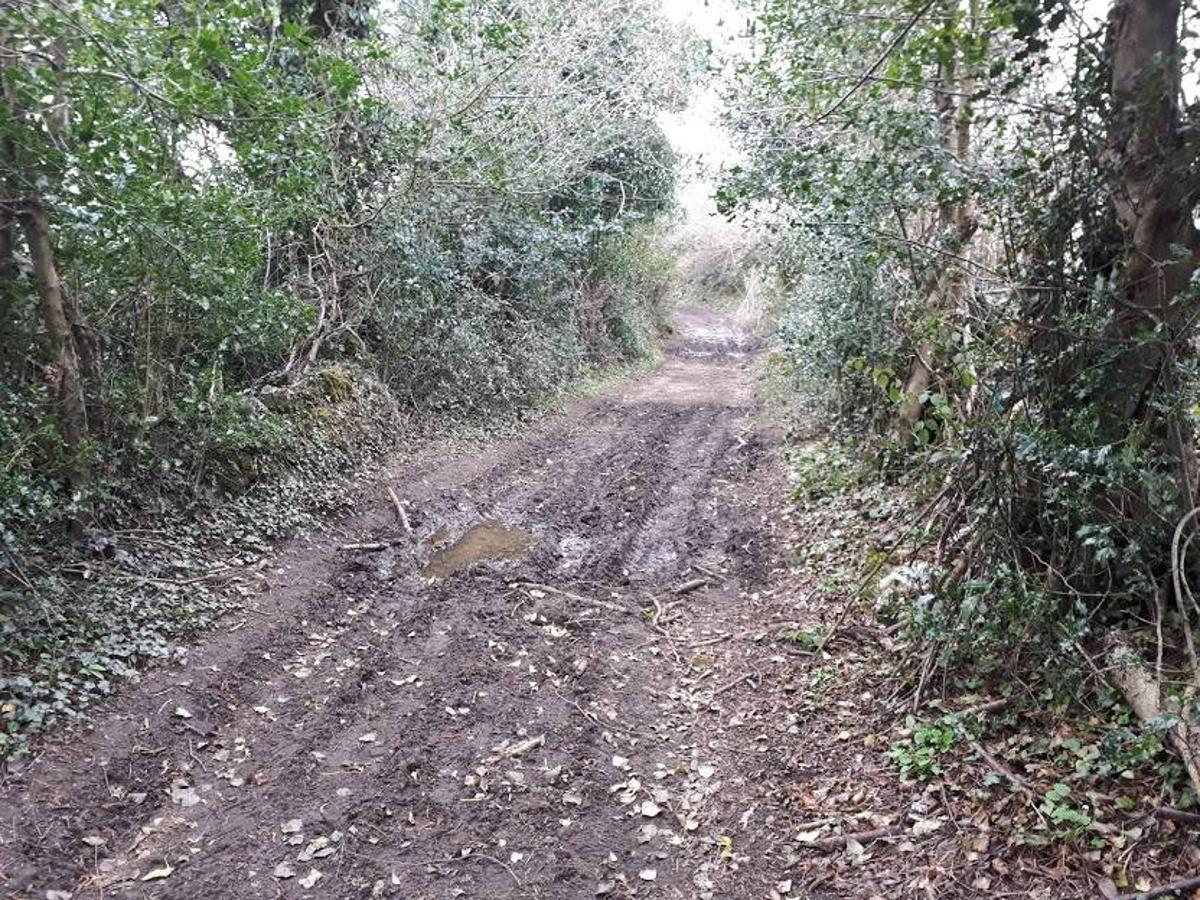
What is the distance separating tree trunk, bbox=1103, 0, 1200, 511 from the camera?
3926 millimetres

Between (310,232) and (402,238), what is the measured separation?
1162 mm

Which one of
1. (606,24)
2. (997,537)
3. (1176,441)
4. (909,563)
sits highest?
(606,24)

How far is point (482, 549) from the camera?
295 inches

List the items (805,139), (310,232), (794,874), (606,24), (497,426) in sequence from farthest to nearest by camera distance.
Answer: (606,24), (497,426), (310,232), (805,139), (794,874)

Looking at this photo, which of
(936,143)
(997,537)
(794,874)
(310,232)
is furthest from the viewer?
(310,232)

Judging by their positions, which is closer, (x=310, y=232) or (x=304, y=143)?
(x=304, y=143)

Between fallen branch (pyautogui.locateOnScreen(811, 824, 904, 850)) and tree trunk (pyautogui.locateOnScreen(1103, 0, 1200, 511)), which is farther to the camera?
tree trunk (pyautogui.locateOnScreen(1103, 0, 1200, 511))

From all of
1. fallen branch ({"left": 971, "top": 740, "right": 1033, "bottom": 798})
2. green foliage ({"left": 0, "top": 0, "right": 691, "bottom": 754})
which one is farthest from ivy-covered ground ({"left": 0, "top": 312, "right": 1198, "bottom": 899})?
green foliage ({"left": 0, "top": 0, "right": 691, "bottom": 754})

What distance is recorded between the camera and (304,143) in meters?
6.29

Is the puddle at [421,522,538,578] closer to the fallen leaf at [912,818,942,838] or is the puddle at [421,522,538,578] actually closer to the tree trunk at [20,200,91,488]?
the tree trunk at [20,200,91,488]

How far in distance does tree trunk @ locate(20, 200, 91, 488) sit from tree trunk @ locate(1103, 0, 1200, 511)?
663 cm

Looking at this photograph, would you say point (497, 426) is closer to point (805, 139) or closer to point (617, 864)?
point (805, 139)

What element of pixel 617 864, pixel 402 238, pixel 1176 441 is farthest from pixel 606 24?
pixel 617 864

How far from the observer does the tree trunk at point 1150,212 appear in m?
3.93
